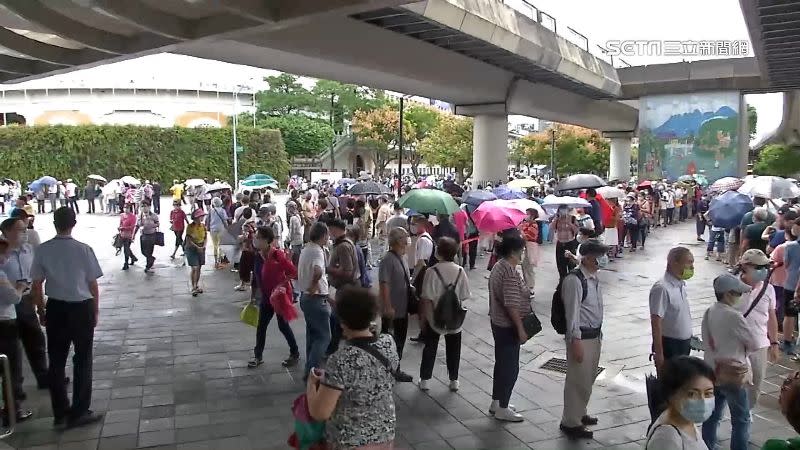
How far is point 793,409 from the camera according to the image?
2.54m

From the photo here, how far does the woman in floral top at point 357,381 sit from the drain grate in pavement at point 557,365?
14.9 feet

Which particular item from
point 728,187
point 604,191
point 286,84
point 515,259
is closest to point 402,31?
point 604,191

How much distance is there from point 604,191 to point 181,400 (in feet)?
35.7

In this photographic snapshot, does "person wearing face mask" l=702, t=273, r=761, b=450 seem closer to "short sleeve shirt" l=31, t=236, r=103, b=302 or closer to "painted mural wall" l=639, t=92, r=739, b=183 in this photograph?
"short sleeve shirt" l=31, t=236, r=103, b=302

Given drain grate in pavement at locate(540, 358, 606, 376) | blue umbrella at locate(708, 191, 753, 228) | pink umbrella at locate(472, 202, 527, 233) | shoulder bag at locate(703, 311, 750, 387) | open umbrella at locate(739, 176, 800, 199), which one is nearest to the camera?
shoulder bag at locate(703, 311, 750, 387)

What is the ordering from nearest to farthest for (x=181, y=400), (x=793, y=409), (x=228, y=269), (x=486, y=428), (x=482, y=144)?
(x=793, y=409) < (x=486, y=428) < (x=181, y=400) < (x=228, y=269) < (x=482, y=144)

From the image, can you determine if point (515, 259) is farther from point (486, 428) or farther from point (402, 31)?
point (402, 31)

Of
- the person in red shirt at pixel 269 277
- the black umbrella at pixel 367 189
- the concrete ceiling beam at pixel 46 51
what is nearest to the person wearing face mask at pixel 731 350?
the person in red shirt at pixel 269 277

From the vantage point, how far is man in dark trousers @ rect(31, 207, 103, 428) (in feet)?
17.8

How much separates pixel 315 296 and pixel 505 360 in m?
2.01

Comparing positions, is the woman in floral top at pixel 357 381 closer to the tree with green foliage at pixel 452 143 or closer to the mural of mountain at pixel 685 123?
the mural of mountain at pixel 685 123

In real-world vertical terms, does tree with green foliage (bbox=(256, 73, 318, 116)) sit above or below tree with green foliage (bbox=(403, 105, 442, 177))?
above

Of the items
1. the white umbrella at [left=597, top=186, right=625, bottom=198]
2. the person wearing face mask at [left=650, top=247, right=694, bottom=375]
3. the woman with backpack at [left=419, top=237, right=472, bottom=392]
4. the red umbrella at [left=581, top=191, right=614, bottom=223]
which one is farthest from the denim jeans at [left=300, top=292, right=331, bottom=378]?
the white umbrella at [left=597, top=186, right=625, bottom=198]

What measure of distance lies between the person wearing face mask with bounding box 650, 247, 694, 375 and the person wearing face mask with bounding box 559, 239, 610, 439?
48 cm
